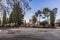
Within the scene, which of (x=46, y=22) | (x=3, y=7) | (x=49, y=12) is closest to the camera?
(x=3, y=7)

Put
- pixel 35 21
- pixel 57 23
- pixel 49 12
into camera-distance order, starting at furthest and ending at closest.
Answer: pixel 57 23, pixel 35 21, pixel 49 12

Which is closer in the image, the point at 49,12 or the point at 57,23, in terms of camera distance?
the point at 49,12

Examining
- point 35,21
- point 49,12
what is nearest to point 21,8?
point 49,12

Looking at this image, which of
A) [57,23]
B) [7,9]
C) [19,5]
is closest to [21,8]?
[19,5]

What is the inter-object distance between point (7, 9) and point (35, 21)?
78.7m

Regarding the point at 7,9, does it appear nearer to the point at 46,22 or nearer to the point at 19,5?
the point at 19,5

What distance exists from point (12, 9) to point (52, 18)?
68.5 metres

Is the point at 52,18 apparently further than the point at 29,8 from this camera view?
Yes

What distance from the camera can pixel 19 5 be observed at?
914 centimetres

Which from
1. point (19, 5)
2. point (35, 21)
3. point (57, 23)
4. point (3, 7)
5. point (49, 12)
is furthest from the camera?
point (57, 23)

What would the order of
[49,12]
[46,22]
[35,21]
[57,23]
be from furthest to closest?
[57,23] < [35,21] < [46,22] < [49,12]

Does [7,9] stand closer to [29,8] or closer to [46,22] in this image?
[29,8]

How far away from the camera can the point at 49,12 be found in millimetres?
75312

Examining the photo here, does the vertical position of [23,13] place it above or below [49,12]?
below
